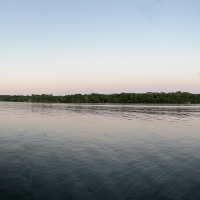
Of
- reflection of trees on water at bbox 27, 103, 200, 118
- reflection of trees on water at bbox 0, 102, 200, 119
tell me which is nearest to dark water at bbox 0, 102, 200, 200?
reflection of trees on water at bbox 0, 102, 200, 119

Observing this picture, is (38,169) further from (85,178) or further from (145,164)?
(145,164)

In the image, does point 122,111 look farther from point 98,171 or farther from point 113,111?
point 98,171

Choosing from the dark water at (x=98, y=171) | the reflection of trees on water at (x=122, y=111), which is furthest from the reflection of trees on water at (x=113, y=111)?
the dark water at (x=98, y=171)

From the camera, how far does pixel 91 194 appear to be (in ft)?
45.4

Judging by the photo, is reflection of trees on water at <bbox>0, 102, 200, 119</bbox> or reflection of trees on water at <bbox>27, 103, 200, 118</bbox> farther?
reflection of trees on water at <bbox>27, 103, 200, 118</bbox>

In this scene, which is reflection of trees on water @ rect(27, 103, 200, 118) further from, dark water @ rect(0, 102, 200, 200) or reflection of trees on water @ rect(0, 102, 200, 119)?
dark water @ rect(0, 102, 200, 200)

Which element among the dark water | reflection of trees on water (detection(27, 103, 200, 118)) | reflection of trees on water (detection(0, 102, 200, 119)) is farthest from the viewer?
reflection of trees on water (detection(27, 103, 200, 118))

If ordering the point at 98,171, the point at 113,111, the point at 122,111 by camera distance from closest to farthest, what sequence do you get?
the point at 98,171, the point at 122,111, the point at 113,111

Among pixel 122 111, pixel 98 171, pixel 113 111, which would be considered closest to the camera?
pixel 98 171

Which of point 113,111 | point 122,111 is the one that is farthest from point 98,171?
point 122,111

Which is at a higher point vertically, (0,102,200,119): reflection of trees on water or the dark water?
(0,102,200,119): reflection of trees on water

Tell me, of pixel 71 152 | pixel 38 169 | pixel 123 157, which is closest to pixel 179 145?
pixel 123 157

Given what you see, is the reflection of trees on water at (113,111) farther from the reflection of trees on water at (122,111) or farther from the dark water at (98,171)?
the dark water at (98,171)

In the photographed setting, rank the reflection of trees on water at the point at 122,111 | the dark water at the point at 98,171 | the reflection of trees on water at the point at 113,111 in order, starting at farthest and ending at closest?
the reflection of trees on water at the point at 122,111, the reflection of trees on water at the point at 113,111, the dark water at the point at 98,171
